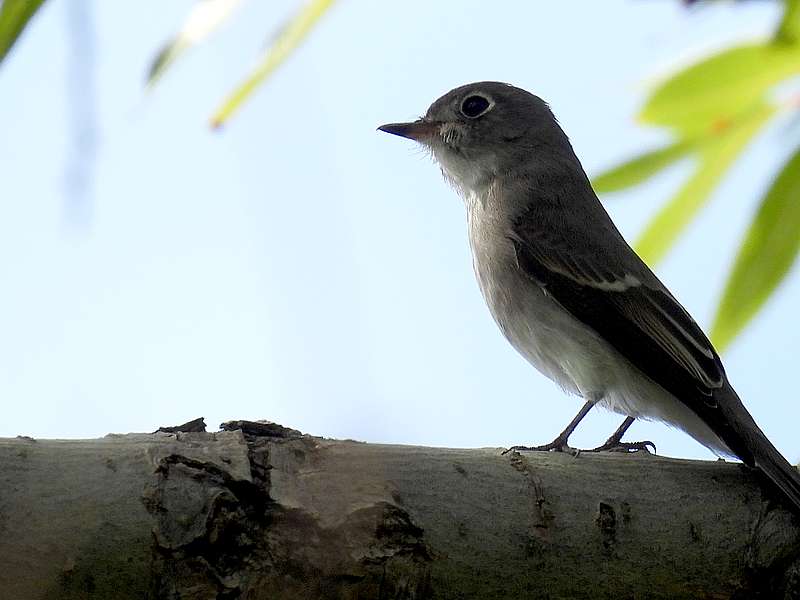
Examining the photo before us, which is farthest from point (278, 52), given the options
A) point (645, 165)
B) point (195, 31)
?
point (645, 165)

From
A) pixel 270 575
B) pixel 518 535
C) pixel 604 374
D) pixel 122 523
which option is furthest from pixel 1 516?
pixel 604 374

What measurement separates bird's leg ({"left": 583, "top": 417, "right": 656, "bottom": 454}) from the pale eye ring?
4.86ft

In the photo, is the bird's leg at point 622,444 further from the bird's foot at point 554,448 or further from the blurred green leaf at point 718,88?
the blurred green leaf at point 718,88

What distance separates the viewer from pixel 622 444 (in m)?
2.70

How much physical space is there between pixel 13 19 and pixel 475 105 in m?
2.44

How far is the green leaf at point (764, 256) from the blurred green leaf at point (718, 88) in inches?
10.8

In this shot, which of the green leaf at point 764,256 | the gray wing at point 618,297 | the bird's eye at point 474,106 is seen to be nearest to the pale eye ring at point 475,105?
the bird's eye at point 474,106

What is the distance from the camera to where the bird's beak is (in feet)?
12.8

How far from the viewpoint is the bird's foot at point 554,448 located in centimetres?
197

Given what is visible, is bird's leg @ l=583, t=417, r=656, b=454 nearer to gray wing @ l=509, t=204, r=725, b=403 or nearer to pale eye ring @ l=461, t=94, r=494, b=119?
gray wing @ l=509, t=204, r=725, b=403

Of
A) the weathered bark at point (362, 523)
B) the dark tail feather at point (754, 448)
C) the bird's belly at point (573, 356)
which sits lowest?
the weathered bark at point (362, 523)

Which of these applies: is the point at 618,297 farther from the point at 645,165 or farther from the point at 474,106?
the point at 474,106

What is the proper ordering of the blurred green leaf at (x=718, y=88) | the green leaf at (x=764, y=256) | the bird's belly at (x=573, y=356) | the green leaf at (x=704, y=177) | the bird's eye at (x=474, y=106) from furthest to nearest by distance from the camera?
the bird's eye at (x=474, y=106)
the bird's belly at (x=573, y=356)
the green leaf at (x=704, y=177)
the blurred green leaf at (x=718, y=88)
the green leaf at (x=764, y=256)

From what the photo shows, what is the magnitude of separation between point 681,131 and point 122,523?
1.90 metres
